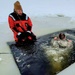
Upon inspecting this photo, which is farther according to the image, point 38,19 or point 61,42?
point 38,19

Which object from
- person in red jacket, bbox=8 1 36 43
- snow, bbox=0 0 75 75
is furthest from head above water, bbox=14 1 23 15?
snow, bbox=0 0 75 75

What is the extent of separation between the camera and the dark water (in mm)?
2807

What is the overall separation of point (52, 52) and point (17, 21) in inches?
31.9

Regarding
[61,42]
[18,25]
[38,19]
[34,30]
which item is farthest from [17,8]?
[38,19]

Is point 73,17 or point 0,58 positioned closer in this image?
point 0,58

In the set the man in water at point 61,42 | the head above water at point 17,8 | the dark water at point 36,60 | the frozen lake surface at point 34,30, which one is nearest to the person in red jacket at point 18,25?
the head above water at point 17,8

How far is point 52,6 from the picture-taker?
586 centimetres

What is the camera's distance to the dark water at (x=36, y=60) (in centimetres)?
281

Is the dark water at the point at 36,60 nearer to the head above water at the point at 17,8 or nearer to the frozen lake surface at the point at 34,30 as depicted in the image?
the frozen lake surface at the point at 34,30

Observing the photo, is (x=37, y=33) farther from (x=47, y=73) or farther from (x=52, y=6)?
(x=52, y=6)

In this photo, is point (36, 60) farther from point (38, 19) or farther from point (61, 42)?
point (38, 19)

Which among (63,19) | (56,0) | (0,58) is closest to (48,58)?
(0,58)

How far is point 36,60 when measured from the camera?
10.0 feet

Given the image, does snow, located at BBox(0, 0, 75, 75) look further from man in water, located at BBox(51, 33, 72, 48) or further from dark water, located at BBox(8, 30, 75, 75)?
man in water, located at BBox(51, 33, 72, 48)
